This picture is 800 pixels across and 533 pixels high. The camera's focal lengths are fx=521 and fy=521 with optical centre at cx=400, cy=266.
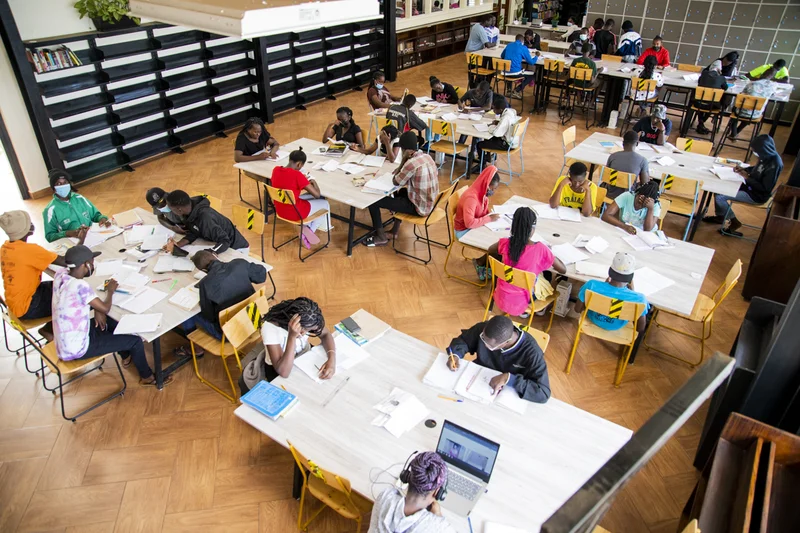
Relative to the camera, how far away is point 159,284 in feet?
13.8

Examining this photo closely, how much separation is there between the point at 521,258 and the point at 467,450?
1.98 meters

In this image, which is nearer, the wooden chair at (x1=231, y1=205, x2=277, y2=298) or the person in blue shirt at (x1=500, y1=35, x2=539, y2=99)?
the wooden chair at (x1=231, y1=205, x2=277, y2=298)

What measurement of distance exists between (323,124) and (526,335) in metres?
7.55

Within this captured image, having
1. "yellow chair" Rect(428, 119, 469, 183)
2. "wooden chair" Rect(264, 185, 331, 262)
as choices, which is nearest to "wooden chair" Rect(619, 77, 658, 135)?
"yellow chair" Rect(428, 119, 469, 183)

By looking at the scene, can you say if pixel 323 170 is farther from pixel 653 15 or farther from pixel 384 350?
pixel 653 15

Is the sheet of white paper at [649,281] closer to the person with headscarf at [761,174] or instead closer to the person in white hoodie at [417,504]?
the person with headscarf at [761,174]

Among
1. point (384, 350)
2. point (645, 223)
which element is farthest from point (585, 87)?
point (384, 350)

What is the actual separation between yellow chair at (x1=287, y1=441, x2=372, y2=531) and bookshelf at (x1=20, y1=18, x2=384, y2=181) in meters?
6.46

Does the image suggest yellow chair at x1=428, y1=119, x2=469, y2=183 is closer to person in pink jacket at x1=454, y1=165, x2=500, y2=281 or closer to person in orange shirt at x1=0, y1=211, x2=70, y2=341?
person in pink jacket at x1=454, y1=165, x2=500, y2=281

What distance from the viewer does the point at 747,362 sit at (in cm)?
328

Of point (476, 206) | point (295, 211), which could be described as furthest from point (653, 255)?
point (295, 211)

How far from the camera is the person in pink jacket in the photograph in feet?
16.1

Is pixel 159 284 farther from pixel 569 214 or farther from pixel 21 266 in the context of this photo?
pixel 569 214

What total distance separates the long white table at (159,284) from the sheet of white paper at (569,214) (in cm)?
280
